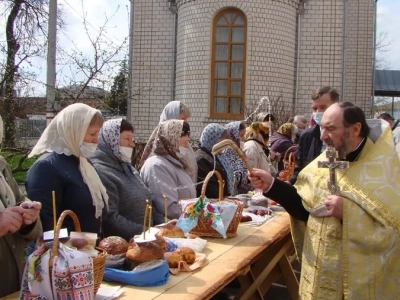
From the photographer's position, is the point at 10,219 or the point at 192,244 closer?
the point at 10,219

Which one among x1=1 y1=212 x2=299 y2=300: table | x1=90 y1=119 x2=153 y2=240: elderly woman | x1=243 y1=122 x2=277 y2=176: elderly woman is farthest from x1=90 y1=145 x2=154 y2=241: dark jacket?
x1=243 y1=122 x2=277 y2=176: elderly woman

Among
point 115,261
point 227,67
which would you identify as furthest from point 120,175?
point 227,67

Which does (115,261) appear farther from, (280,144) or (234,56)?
(234,56)

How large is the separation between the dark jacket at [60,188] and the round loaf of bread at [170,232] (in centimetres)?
39

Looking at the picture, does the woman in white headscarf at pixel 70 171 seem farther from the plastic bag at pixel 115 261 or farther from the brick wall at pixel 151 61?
the brick wall at pixel 151 61

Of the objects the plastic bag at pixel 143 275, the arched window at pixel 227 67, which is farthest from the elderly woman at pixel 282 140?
the plastic bag at pixel 143 275

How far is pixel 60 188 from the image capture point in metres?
2.91

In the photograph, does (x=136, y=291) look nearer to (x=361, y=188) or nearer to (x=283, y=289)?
(x=361, y=188)

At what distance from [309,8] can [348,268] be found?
11.1 m

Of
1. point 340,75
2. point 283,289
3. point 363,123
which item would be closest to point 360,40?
point 340,75

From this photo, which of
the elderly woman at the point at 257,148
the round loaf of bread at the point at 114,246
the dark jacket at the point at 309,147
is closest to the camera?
the round loaf of bread at the point at 114,246

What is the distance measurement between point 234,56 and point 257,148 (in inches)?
259

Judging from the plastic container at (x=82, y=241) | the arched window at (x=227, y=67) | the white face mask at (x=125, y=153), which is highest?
the arched window at (x=227, y=67)

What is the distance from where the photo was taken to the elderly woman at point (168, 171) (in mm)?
3957
